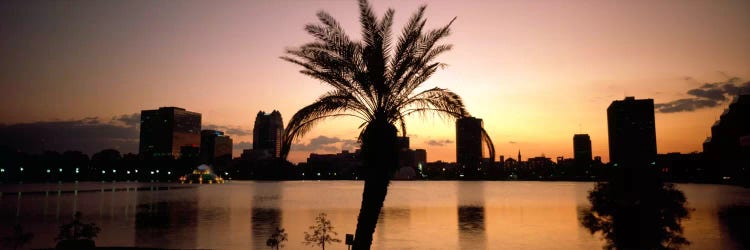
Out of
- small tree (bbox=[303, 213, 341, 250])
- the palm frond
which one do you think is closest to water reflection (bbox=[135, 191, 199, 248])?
small tree (bbox=[303, 213, 341, 250])

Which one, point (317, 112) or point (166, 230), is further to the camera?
point (166, 230)

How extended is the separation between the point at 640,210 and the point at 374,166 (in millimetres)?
8524

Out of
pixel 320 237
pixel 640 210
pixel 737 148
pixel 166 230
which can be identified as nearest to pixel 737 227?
pixel 640 210

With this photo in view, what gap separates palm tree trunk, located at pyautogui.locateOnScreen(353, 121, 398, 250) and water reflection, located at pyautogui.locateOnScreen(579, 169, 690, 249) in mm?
7105

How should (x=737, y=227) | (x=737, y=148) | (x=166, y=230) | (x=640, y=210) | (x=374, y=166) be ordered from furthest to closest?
(x=737, y=148)
(x=737, y=227)
(x=166, y=230)
(x=640, y=210)
(x=374, y=166)

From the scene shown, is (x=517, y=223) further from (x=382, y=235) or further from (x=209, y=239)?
(x=209, y=239)

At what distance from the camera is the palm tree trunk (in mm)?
15406

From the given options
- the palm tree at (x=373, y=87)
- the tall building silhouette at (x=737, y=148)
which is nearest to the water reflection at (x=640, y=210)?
the palm tree at (x=373, y=87)

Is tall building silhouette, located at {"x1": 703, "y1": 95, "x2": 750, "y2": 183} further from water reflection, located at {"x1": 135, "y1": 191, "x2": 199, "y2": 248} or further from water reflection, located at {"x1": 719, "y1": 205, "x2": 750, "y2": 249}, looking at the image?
water reflection, located at {"x1": 135, "y1": 191, "x2": 199, "y2": 248}

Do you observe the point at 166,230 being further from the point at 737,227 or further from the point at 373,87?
the point at 737,227

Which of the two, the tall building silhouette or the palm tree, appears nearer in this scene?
the palm tree

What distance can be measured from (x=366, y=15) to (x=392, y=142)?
12.7ft

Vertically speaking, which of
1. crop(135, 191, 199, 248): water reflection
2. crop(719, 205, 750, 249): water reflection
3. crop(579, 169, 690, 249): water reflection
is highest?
crop(579, 169, 690, 249): water reflection

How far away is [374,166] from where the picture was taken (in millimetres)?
15438
